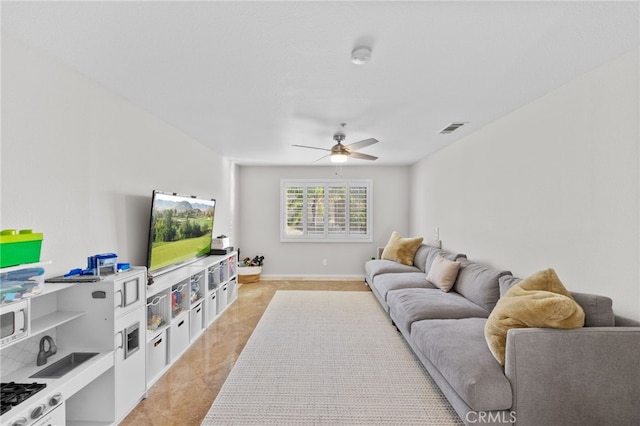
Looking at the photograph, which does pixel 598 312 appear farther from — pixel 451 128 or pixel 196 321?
pixel 196 321

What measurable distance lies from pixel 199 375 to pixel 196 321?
0.92m

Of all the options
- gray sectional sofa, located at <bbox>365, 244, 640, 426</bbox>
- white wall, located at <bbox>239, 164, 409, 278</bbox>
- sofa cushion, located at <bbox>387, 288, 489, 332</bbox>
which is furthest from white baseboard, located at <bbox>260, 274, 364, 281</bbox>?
gray sectional sofa, located at <bbox>365, 244, 640, 426</bbox>

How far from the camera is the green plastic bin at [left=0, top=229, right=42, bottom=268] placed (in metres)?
1.44

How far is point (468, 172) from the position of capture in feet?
12.8

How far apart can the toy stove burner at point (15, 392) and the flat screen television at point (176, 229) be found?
4.33ft

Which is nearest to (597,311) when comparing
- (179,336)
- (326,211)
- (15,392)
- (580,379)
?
(580,379)

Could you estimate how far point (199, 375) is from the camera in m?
2.60

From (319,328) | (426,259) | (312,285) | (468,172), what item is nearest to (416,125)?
(468,172)

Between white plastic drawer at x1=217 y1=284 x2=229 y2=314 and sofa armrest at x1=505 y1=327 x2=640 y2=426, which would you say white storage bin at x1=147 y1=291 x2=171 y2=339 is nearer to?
→ white plastic drawer at x1=217 y1=284 x2=229 y2=314

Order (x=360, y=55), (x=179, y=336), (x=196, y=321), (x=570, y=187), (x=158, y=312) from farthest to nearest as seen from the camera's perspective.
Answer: (x=196, y=321) < (x=179, y=336) < (x=158, y=312) < (x=570, y=187) < (x=360, y=55)

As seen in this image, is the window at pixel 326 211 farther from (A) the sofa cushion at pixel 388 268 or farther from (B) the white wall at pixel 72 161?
(B) the white wall at pixel 72 161

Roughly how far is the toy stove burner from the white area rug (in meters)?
1.01

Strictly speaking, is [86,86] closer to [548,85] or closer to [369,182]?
[548,85]

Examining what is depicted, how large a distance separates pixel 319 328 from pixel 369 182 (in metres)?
3.59
